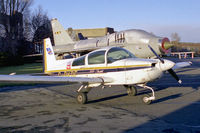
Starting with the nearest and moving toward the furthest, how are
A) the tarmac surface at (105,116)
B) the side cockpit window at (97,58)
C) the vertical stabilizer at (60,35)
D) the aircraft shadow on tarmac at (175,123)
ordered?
the aircraft shadow on tarmac at (175,123), the tarmac surface at (105,116), the side cockpit window at (97,58), the vertical stabilizer at (60,35)

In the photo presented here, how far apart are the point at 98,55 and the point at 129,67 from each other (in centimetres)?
144

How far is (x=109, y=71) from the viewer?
7.79 metres

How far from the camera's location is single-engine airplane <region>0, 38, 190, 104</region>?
702 cm

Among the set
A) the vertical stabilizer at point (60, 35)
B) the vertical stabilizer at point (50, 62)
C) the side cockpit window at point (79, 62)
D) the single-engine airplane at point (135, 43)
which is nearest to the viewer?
the side cockpit window at point (79, 62)

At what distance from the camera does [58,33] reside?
77.6 ft

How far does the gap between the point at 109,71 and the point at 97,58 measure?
0.78 meters

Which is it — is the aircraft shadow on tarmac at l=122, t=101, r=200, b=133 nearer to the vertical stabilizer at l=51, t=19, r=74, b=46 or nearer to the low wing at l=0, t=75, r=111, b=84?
the low wing at l=0, t=75, r=111, b=84

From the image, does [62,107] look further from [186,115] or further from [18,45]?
[18,45]

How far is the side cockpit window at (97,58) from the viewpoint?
8078 mm

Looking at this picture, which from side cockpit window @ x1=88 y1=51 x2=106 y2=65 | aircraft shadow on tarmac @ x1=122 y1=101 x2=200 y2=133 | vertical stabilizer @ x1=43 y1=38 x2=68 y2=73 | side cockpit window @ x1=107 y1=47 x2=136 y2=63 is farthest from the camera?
vertical stabilizer @ x1=43 y1=38 x2=68 y2=73

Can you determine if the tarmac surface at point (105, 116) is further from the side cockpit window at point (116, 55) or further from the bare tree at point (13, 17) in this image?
the bare tree at point (13, 17)

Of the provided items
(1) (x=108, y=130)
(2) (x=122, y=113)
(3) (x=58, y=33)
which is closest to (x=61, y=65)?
(2) (x=122, y=113)

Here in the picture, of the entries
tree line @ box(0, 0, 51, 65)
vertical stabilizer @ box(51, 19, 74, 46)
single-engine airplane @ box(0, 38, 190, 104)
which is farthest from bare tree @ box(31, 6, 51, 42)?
single-engine airplane @ box(0, 38, 190, 104)

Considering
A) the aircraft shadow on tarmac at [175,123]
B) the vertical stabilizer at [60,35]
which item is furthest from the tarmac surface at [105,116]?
the vertical stabilizer at [60,35]
